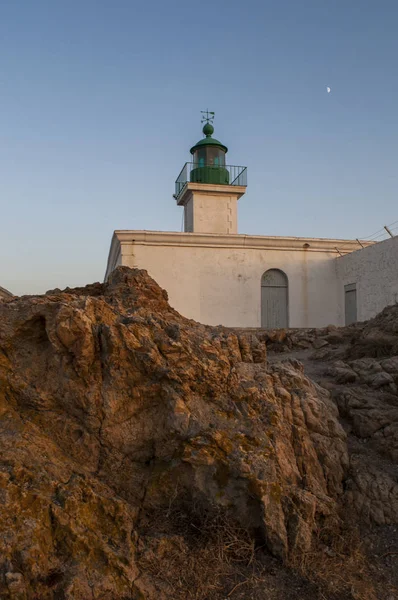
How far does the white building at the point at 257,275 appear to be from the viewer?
1602 centimetres

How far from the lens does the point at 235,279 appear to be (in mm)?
16844

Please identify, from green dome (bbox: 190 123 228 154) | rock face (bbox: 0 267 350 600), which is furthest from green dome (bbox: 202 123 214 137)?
rock face (bbox: 0 267 350 600)

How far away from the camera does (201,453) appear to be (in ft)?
12.3

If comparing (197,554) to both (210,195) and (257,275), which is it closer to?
(257,275)

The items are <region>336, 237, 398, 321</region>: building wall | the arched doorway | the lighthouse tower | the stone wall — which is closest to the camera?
<region>336, 237, 398, 321</region>: building wall

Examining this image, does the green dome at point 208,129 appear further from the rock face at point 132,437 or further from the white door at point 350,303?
the rock face at point 132,437

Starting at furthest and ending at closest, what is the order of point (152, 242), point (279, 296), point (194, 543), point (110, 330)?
point (279, 296) < point (152, 242) < point (110, 330) < point (194, 543)

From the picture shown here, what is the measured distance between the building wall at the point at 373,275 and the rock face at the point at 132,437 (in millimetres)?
11243

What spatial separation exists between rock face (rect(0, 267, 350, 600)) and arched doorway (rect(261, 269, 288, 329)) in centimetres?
A: 1285

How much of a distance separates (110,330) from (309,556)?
87.7 inches

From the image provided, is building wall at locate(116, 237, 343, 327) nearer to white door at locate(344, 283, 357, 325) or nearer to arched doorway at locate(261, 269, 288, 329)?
arched doorway at locate(261, 269, 288, 329)

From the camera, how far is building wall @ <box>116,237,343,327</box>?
1622 cm

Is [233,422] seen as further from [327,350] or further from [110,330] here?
[327,350]

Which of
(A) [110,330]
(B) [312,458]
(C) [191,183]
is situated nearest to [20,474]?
(A) [110,330]
